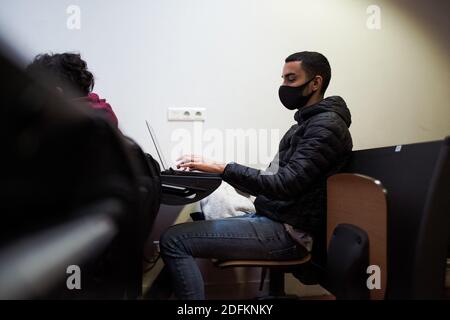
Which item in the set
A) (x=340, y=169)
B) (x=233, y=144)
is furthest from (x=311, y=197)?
(x=233, y=144)

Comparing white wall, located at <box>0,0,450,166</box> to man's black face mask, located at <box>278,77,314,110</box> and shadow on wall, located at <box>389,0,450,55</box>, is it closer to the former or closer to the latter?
shadow on wall, located at <box>389,0,450,55</box>

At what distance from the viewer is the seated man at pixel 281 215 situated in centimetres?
121

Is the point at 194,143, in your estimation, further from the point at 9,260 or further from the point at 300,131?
the point at 9,260

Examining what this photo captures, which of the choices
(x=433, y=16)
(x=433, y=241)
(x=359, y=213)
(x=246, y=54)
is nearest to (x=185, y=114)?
(x=246, y=54)

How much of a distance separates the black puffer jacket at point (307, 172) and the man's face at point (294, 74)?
0.16m

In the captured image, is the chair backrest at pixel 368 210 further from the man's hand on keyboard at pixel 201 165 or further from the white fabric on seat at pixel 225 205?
the white fabric on seat at pixel 225 205

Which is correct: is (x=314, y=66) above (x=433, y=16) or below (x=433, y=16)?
below

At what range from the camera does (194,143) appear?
210cm

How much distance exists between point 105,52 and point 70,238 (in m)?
1.78

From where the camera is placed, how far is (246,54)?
218 cm

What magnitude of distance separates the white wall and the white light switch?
4 centimetres

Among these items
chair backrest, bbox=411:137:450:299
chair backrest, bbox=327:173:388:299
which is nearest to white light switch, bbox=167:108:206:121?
chair backrest, bbox=327:173:388:299

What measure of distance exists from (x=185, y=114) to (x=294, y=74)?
81cm

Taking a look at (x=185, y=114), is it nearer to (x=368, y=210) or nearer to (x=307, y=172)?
(x=307, y=172)
